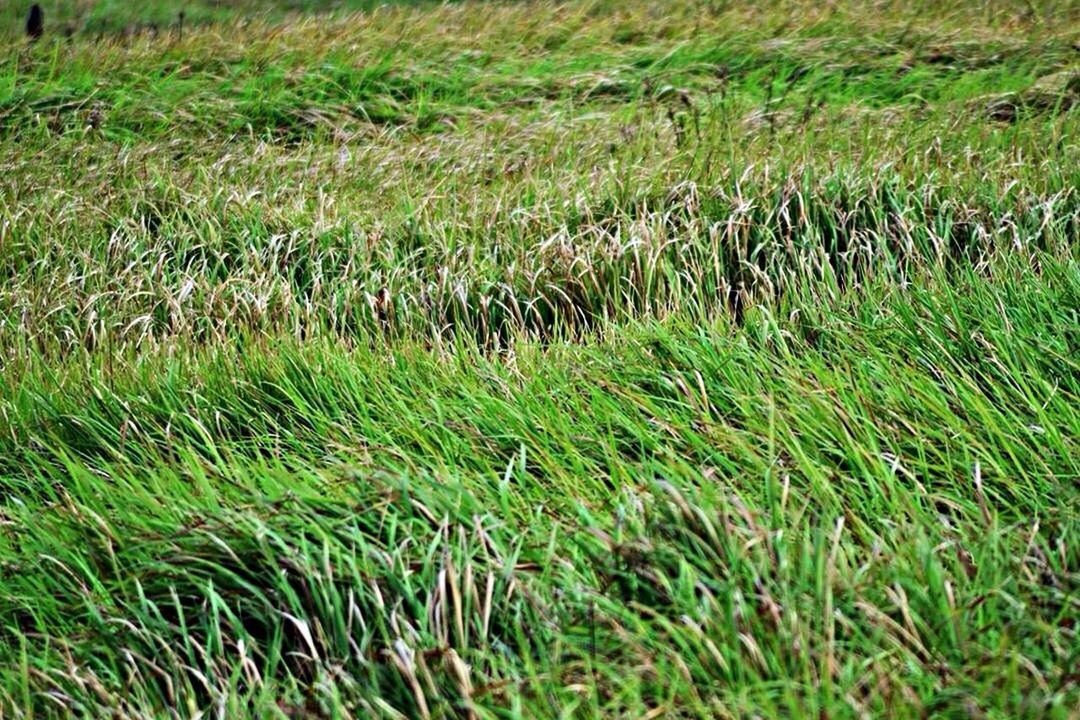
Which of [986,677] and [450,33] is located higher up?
[450,33]

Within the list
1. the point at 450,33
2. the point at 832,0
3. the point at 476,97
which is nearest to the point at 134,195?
the point at 476,97

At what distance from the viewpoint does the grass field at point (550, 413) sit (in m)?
1.94

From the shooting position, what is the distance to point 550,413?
2730 mm

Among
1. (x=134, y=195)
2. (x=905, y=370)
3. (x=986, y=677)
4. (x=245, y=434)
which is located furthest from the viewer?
(x=134, y=195)

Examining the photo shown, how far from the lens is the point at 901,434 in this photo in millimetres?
2559

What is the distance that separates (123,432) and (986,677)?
1973 mm

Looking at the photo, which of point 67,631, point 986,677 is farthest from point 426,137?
point 986,677

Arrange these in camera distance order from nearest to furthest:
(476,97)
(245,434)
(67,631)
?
(67,631)
(245,434)
(476,97)

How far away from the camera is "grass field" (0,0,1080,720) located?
1943 mm

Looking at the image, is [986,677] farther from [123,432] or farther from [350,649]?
[123,432]

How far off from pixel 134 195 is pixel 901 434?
3.76m

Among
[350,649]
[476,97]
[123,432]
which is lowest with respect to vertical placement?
[350,649]

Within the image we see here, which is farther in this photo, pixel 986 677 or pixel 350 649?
pixel 350 649

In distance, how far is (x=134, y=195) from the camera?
5.18 m
